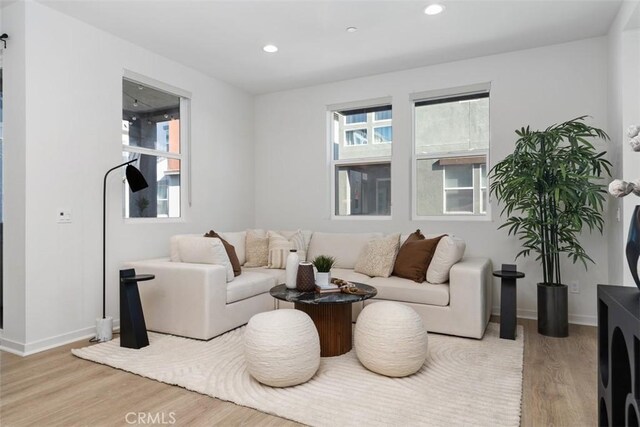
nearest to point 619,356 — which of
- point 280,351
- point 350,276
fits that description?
point 280,351

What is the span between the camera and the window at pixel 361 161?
4.77 metres

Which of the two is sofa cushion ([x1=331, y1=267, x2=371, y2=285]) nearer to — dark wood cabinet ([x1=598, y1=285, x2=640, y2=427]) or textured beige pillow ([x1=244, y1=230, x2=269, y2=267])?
textured beige pillow ([x1=244, y1=230, x2=269, y2=267])

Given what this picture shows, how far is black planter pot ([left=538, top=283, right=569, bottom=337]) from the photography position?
3.31 m

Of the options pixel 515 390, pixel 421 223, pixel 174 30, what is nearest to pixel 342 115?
pixel 421 223

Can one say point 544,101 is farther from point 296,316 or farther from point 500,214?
point 296,316

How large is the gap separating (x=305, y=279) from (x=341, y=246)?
4.77 ft

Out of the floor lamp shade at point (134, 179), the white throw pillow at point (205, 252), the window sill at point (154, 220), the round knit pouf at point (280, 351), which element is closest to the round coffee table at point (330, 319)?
the round knit pouf at point (280, 351)

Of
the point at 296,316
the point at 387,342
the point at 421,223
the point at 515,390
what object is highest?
the point at 421,223

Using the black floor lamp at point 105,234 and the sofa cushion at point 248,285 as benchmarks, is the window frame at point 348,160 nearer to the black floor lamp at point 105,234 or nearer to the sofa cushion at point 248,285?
the sofa cushion at point 248,285

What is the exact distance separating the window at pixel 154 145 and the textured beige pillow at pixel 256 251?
3.03ft

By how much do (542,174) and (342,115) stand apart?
258 centimetres

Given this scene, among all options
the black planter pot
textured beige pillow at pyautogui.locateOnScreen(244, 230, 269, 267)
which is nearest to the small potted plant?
textured beige pillow at pyautogui.locateOnScreen(244, 230, 269, 267)

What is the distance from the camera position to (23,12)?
9.84 feet

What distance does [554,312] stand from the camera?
10.9ft
